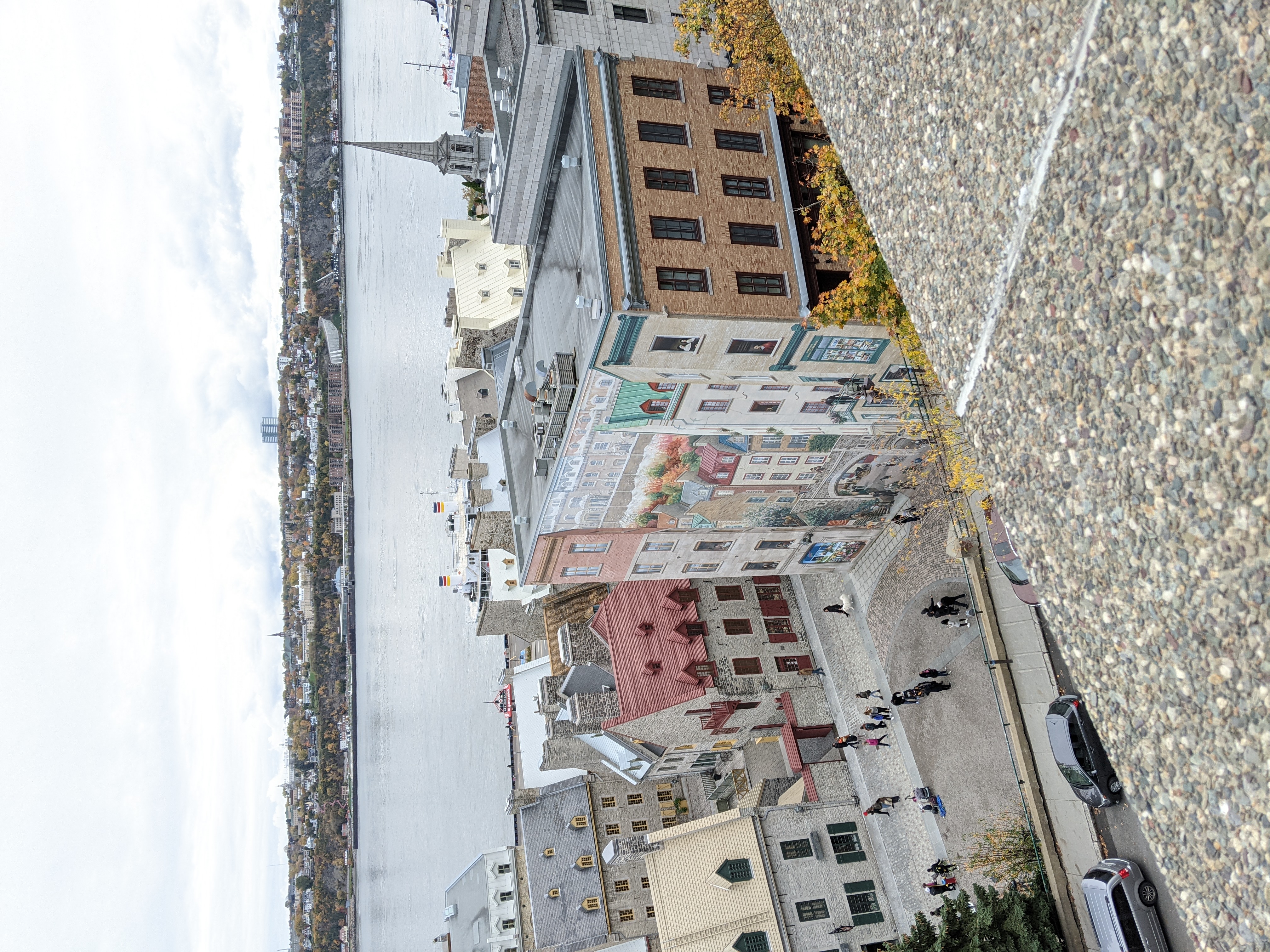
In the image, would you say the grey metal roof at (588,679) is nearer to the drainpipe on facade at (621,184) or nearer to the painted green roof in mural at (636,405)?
the painted green roof in mural at (636,405)

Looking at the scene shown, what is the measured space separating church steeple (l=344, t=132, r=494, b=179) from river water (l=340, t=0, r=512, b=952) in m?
38.4

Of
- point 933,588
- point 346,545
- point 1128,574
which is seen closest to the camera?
point 1128,574

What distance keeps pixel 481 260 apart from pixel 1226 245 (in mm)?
50437

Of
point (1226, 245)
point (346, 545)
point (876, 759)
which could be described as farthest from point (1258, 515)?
point (346, 545)

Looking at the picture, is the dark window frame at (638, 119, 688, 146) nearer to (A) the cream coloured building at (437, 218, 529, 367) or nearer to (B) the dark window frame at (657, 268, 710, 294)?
(B) the dark window frame at (657, 268, 710, 294)

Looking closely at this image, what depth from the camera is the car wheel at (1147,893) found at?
68.2ft

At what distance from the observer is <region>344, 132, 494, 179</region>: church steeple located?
42938 mm

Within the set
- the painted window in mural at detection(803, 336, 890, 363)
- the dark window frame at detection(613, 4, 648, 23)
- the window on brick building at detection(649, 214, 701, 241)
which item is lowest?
the painted window in mural at detection(803, 336, 890, 363)

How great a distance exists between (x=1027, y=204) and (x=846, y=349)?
17.3 m

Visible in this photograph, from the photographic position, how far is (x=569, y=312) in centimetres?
2670

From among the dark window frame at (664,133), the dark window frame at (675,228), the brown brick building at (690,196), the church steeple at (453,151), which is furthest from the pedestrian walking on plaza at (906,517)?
the church steeple at (453,151)

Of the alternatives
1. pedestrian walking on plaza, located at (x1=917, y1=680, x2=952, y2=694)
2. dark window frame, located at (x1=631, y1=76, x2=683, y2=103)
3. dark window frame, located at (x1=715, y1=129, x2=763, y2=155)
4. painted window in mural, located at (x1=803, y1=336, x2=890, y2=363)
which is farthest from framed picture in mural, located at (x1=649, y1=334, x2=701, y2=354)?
pedestrian walking on plaza, located at (x1=917, y1=680, x2=952, y2=694)

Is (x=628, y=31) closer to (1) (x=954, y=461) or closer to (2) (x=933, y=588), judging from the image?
(1) (x=954, y=461)

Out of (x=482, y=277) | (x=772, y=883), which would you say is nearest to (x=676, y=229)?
(x=772, y=883)
